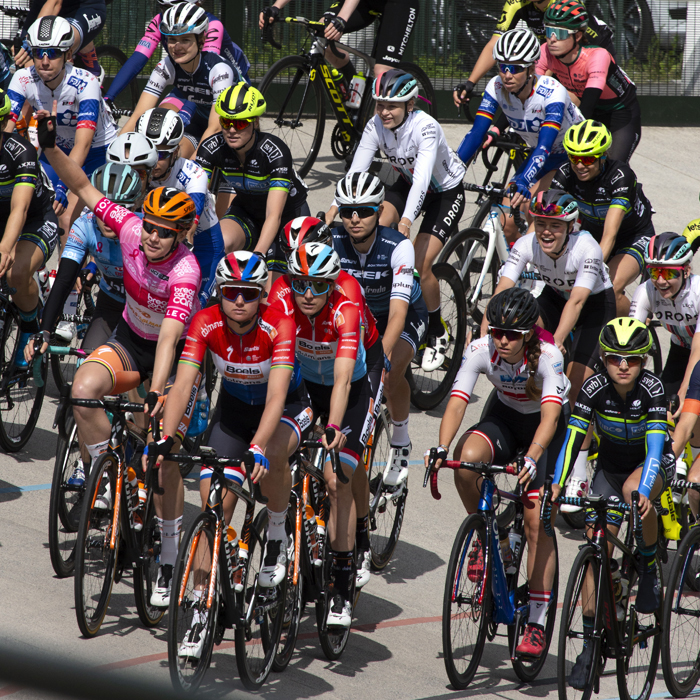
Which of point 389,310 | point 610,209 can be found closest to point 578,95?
point 610,209

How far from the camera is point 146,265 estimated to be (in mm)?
5512

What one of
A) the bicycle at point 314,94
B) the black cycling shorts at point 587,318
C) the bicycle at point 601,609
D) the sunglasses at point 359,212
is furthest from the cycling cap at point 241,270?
the bicycle at point 314,94

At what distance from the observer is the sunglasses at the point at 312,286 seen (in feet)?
16.6

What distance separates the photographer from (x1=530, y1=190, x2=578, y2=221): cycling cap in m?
6.61

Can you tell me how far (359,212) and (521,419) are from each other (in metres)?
1.62

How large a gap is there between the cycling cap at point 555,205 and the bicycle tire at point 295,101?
4.58 m

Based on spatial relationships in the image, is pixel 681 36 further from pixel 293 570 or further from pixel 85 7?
pixel 293 570

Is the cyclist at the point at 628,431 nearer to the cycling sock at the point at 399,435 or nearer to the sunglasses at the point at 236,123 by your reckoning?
the cycling sock at the point at 399,435

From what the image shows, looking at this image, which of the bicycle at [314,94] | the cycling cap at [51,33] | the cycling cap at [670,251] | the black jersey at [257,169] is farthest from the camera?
the bicycle at [314,94]

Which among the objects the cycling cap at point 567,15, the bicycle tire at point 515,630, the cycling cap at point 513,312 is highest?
the cycling cap at point 567,15

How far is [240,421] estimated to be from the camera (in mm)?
4941

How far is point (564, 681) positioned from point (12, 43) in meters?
9.63

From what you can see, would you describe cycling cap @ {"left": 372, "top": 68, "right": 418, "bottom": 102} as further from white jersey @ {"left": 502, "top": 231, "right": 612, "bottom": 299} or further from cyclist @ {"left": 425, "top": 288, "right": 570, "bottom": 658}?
cyclist @ {"left": 425, "top": 288, "right": 570, "bottom": 658}

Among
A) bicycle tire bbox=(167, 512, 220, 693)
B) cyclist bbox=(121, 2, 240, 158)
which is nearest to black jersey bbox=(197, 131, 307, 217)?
cyclist bbox=(121, 2, 240, 158)
